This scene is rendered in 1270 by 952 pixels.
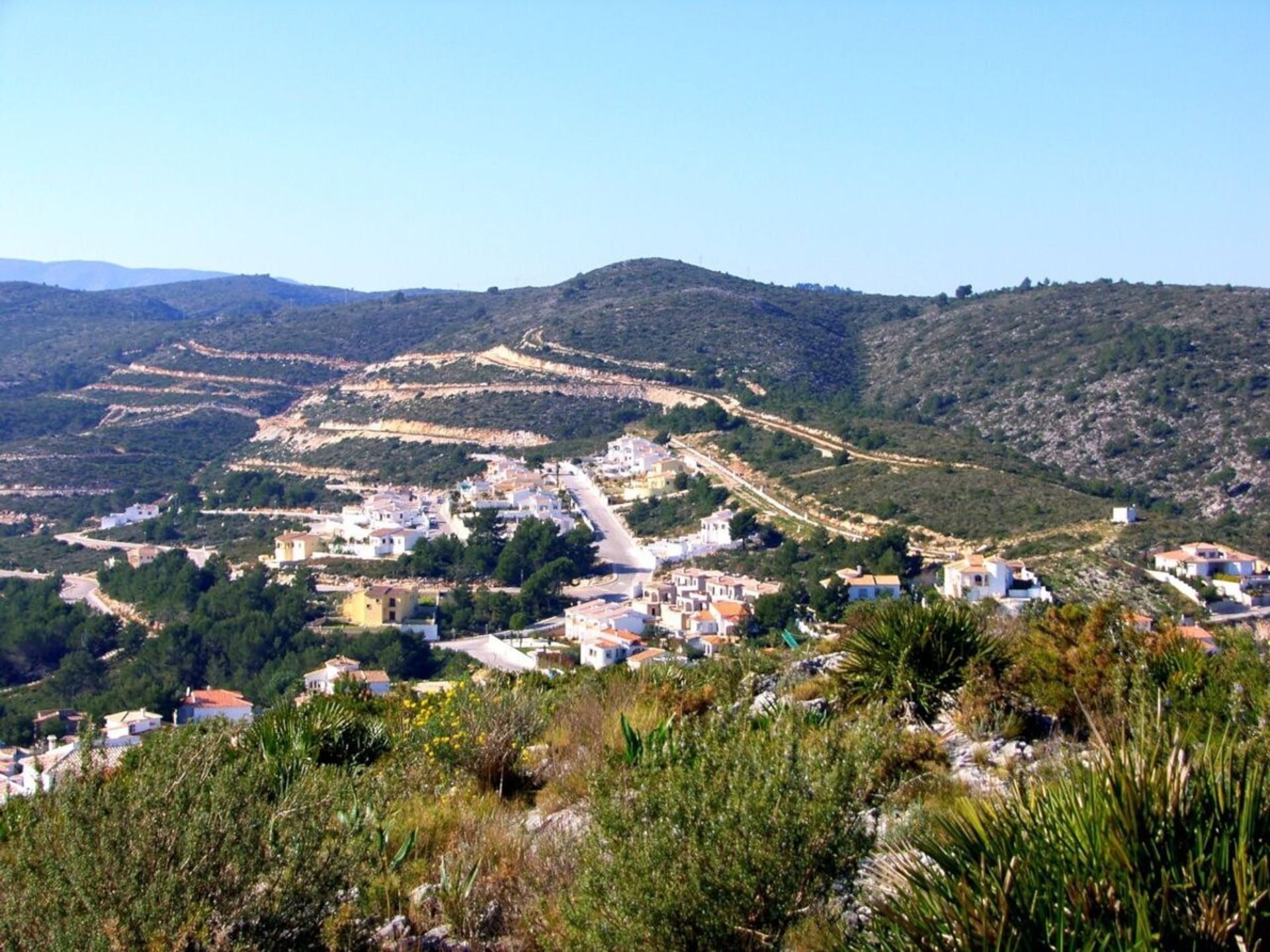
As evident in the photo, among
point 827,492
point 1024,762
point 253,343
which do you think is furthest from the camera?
point 253,343

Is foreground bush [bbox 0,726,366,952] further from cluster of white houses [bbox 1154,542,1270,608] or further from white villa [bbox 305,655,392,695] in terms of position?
cluster of white houses [bbox 1154,542,1270,608]

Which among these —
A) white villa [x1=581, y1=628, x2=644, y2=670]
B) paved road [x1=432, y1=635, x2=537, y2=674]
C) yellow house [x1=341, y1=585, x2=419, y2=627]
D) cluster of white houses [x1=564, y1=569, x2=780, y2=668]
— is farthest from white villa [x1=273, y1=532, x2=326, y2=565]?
white villa [x1=581, y1=628, x2=644, y2=670]

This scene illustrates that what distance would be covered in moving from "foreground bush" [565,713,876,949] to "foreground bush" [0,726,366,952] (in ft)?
2.94

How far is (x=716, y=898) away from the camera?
3.83 m

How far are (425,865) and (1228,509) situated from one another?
43.4m

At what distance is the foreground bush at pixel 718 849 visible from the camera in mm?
3801

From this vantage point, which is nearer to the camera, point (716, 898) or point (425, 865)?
point (716, 898)

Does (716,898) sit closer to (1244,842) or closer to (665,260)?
(1244,842)

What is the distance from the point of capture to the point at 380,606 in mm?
34094

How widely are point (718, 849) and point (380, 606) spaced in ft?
102

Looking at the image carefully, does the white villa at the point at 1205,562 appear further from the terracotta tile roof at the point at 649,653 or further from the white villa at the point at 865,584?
the terracotta tile roof at the point at 649,653

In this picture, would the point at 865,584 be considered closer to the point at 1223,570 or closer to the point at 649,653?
the point at 649,653

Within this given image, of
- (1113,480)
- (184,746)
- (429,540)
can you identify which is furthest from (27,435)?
(184,746)

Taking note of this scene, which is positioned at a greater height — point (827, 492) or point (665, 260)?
point (665, 260)
